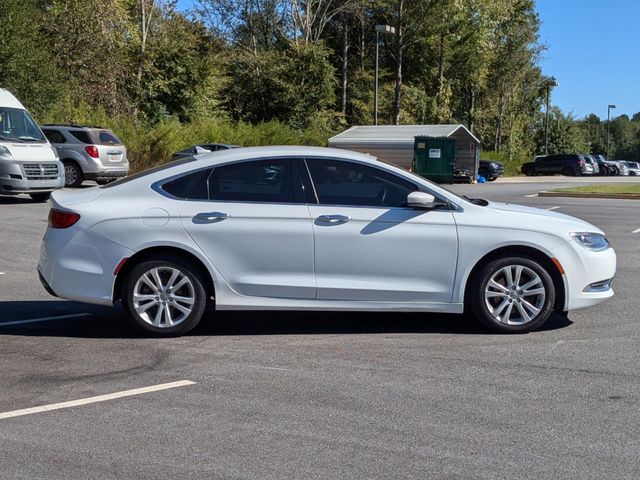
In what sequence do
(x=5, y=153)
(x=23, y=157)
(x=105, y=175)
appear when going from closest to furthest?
(x=5, y=153)
(x=23, y=157)
(x=105, y=175)

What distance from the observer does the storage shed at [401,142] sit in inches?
1529

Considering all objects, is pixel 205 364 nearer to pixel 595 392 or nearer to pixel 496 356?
pixel 496 356

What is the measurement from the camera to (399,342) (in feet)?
22.7

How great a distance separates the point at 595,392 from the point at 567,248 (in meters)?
1.88

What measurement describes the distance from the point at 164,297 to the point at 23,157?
42.6 feet

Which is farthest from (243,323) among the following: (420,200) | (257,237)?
(420,200)

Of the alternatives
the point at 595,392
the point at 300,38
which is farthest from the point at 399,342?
the point at 300,38

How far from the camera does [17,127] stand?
62.5 ft

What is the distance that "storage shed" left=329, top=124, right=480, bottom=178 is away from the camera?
127 feet

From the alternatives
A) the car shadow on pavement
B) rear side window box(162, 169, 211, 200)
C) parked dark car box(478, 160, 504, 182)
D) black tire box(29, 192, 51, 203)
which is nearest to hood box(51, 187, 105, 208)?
rear side window box(162, 169, 211, 200)

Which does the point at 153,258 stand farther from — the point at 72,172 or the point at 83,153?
the point at 72,172

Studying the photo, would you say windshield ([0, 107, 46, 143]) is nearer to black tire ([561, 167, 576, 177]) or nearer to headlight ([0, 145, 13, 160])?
headlight ([0, 145, 13, 160])

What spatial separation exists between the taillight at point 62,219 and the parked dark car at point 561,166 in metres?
52.8

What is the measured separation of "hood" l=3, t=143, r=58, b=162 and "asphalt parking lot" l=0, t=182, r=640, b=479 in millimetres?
11122
